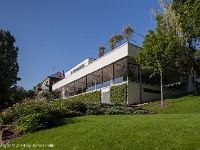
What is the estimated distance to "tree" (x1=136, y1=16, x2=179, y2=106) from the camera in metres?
26.5

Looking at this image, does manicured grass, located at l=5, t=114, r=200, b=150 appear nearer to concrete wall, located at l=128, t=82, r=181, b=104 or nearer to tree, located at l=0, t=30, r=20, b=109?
concrete wall, located at l=128, t=82, r=181, b=104

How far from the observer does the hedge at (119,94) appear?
29725 mm

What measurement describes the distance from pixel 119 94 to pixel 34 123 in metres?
19.4

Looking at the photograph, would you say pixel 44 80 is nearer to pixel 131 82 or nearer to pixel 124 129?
pixel 131 82

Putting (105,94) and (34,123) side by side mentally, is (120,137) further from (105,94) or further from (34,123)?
(105,94)

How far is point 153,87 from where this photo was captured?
109 ft

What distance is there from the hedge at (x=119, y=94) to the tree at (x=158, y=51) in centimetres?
397

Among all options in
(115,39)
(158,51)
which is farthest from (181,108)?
(115,39)

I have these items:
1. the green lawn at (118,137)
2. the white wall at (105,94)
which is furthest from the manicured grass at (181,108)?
the green lawn at (118,137)

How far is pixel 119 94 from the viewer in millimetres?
30672

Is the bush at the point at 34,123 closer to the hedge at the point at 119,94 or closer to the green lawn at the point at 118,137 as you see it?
the green lawn at the point at 118,137

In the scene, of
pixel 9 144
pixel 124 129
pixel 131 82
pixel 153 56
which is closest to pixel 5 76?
pixel 131 82

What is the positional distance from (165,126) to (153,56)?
17.4 m

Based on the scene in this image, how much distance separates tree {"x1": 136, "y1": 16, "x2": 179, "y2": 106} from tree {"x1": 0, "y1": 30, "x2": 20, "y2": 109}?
75.6 ft
